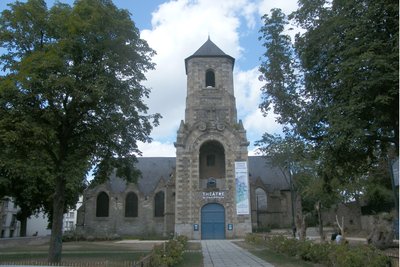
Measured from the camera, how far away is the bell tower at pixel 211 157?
42531mm

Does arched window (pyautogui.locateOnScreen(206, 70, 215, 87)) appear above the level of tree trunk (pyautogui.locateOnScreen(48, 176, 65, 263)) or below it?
above

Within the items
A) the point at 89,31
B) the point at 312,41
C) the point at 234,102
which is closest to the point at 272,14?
the point at 312,41

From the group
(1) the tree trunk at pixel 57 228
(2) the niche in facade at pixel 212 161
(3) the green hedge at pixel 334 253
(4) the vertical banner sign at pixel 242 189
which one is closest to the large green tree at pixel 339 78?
(3) the green hedge at pixel 334 253

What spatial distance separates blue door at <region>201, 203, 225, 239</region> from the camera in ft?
140

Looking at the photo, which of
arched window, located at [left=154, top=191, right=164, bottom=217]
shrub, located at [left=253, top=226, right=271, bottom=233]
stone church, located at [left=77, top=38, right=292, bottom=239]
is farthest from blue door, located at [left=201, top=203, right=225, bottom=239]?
arched window, located at [left=154, top=191, right=164, bottom=217]

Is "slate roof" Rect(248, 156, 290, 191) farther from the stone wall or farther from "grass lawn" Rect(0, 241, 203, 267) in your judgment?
"grass lawn" Rect(0, 241, 203, 267)

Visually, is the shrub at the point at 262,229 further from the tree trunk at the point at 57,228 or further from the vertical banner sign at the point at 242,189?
the tree trunk at the point at 57,228

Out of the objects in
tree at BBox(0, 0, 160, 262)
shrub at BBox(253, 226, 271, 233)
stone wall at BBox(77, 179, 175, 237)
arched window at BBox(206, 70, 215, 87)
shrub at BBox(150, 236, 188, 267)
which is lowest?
shrub at BBox(150, 236, 188, 267)

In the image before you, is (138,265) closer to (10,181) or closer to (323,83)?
(323,83)

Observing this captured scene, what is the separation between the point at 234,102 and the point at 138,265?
36.4 m

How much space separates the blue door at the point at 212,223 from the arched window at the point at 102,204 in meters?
15.9

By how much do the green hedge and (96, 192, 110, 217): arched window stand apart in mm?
33311

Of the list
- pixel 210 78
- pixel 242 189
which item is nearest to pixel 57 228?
pixel 242 189

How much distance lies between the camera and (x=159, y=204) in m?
52.5
